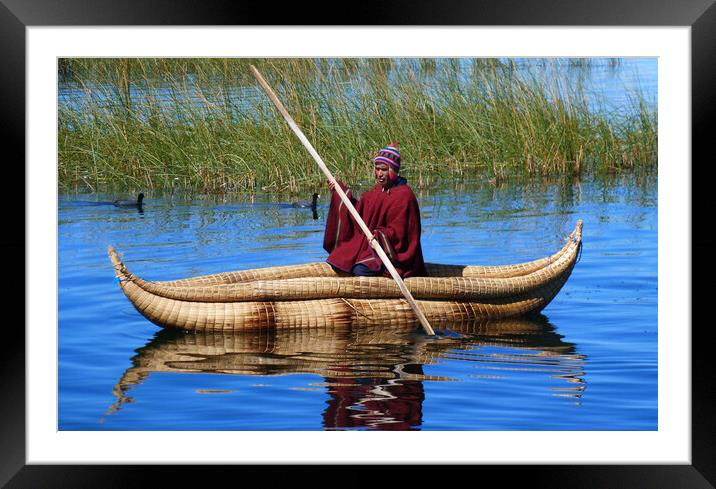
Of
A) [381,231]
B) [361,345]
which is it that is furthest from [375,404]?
[381,231]

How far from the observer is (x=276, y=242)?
37.2ft

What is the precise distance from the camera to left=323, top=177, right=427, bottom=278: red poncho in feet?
30.4

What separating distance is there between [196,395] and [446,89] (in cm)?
621

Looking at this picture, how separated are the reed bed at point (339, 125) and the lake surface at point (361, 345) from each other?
0.64 m

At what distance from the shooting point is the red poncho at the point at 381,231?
9.26 meters

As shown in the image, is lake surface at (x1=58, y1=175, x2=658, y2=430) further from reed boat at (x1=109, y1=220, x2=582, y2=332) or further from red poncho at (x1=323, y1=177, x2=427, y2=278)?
red poncho at (x1=323, y1=177, x2=427, y2=278)

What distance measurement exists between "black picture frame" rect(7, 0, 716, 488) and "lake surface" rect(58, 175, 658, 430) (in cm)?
31

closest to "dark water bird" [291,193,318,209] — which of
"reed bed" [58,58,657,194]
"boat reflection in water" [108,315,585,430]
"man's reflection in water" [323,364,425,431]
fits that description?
"reed bed" [58,58,657,194]

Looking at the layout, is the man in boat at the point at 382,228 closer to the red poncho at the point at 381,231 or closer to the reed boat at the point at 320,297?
the red poncho at the point at 381,231

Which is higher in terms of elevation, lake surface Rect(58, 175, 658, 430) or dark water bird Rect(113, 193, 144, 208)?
dark water bird Rect(113, 193, 144, 208)
